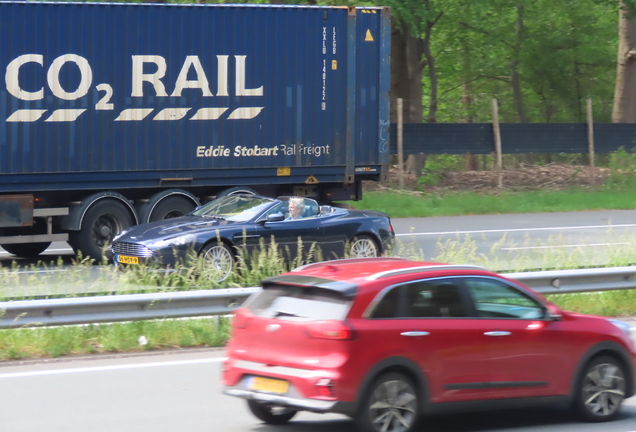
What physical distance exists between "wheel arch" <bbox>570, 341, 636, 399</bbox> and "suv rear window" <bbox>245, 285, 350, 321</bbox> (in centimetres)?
196

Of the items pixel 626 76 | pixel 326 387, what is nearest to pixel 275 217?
pixel 326 387

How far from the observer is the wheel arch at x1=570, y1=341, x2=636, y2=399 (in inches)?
279

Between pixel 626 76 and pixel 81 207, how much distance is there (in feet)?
66.3

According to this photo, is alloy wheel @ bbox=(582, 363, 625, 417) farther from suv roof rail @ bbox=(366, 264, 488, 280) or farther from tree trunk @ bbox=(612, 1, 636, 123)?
tree trunk @ bbox=(612, 1, 636, 123)

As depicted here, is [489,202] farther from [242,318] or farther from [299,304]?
[299,304]

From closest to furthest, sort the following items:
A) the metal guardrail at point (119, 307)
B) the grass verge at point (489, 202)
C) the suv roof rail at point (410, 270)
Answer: the suv roof rail at point (410, 270) < the metal guardrail at point (119, 307) < the grass verge at point (489, 202)

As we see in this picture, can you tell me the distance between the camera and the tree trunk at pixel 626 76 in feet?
100

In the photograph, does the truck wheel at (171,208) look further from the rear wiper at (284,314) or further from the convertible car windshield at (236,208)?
the rear wiper at (284,314)

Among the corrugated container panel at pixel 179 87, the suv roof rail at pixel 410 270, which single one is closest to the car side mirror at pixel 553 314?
the suv roof rail at pixel 410 270

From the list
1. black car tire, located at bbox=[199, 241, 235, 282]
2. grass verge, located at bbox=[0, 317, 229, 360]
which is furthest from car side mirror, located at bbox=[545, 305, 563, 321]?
black car tire, located at bbox=[199, 241, 235, 282]

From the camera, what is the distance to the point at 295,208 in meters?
13.7

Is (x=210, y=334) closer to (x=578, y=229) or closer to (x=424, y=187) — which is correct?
(x=578, y=229)

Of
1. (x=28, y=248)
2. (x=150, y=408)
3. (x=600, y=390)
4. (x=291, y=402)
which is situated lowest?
(x=150, y=408)

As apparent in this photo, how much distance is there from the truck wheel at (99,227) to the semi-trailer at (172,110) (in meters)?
0.02
